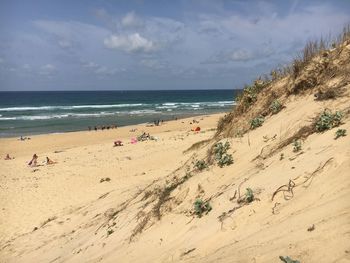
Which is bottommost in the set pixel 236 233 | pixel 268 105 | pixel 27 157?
pixel 27 157

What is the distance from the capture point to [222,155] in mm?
6996

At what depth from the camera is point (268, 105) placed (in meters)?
8.70

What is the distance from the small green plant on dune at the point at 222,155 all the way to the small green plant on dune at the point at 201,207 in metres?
1.34

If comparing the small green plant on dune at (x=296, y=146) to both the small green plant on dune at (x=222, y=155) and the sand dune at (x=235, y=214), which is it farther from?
the small green plant on dune at (x=222, y=155)

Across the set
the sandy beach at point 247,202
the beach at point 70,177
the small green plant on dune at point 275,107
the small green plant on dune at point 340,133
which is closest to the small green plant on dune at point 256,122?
the sandy beach at point 247,202

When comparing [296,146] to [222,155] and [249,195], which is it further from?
[222,155]

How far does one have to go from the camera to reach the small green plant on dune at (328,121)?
223 inches

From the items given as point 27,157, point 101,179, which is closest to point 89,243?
point 101,179

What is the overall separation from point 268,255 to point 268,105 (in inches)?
210

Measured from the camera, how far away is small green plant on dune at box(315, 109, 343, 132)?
18.5 ft

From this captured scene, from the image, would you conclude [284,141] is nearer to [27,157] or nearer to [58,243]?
[58,243]

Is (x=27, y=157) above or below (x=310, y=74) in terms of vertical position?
below

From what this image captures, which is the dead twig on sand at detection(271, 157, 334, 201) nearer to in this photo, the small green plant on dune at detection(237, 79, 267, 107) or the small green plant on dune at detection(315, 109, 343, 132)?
the small green plant on dune at detection(315, 109, 343, 132)

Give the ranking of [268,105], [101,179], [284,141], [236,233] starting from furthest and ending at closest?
1. [101,179]
2. [268,105]
3. [284,141]
4. [236,233]
